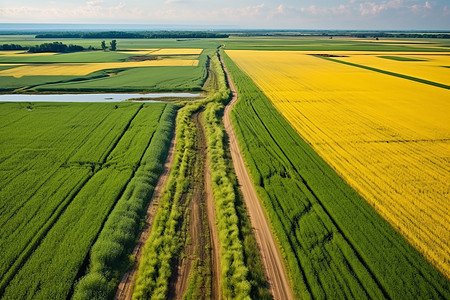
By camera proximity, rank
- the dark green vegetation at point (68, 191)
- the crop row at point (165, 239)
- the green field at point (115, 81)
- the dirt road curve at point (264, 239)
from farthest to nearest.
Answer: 1. the green field at point (115, 81)
2. the dark green vegetation at point (68, 191)
3. the dirt road curve at point (264, 239)
4. the crop row at point (165, 239)

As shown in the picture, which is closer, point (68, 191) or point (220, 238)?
point (220, 238)

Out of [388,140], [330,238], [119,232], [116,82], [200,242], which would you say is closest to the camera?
[119,232]

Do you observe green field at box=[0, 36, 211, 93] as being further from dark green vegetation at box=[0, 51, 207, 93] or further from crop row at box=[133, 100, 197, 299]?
crop row at box=[133, 100, 197, 299]

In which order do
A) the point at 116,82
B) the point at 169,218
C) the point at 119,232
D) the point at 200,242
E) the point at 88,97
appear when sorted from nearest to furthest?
the point at 119,232 < the point at 200,242 < the point at 169,218 < the point at 88,97 < the point at 116,82

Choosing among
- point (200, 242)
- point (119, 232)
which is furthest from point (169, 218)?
point (119, 232)

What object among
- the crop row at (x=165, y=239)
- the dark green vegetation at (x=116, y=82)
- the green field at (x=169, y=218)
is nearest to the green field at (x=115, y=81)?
the dark green vegetation at (x=116, y=82)

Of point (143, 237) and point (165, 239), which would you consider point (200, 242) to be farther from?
point (143, 237)

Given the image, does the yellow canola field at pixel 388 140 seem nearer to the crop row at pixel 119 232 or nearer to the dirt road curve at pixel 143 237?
the dirt road curve at pixel 143 237

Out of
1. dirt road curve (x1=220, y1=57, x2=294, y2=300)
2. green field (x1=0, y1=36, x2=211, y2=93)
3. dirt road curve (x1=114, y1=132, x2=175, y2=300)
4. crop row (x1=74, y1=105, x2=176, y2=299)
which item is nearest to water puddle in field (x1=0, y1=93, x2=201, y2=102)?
green field (x1=0, y1=36, x2=211, y2=93)
